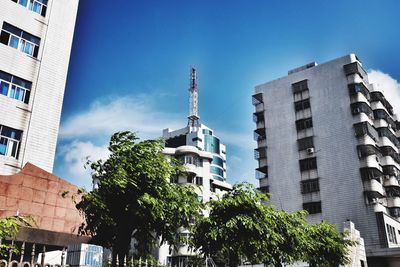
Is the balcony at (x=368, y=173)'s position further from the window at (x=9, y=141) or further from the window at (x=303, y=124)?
the window at (x=9, y=141)

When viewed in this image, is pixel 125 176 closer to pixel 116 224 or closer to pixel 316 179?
pixel 116 224

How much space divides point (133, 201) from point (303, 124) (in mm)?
39280

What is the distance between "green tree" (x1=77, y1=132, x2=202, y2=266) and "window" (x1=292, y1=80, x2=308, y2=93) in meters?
39.2

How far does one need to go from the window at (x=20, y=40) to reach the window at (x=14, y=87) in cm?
196

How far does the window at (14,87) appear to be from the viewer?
839 inches

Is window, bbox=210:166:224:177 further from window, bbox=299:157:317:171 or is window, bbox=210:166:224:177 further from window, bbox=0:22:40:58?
window, bbox=0:22:40:58

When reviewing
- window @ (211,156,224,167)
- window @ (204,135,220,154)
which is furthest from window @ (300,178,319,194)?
window @ (211,156,224,167)

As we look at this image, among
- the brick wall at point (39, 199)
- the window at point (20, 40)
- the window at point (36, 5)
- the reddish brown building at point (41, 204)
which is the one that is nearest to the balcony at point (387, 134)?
the brick wall at point (39, 199)

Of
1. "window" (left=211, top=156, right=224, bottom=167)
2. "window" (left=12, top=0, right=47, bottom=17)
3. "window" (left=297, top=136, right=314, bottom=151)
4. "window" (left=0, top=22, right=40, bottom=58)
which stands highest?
"window" (left=211, top=156, right=224, bottom=167)

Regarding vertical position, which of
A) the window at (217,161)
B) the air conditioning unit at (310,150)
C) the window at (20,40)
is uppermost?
the window at (217,161)

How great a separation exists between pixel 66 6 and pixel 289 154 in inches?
1278

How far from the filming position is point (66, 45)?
25500 mm

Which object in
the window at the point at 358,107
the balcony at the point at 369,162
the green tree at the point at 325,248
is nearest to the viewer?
the green tree at the point at 325,248

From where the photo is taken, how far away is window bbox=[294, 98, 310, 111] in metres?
49.3
